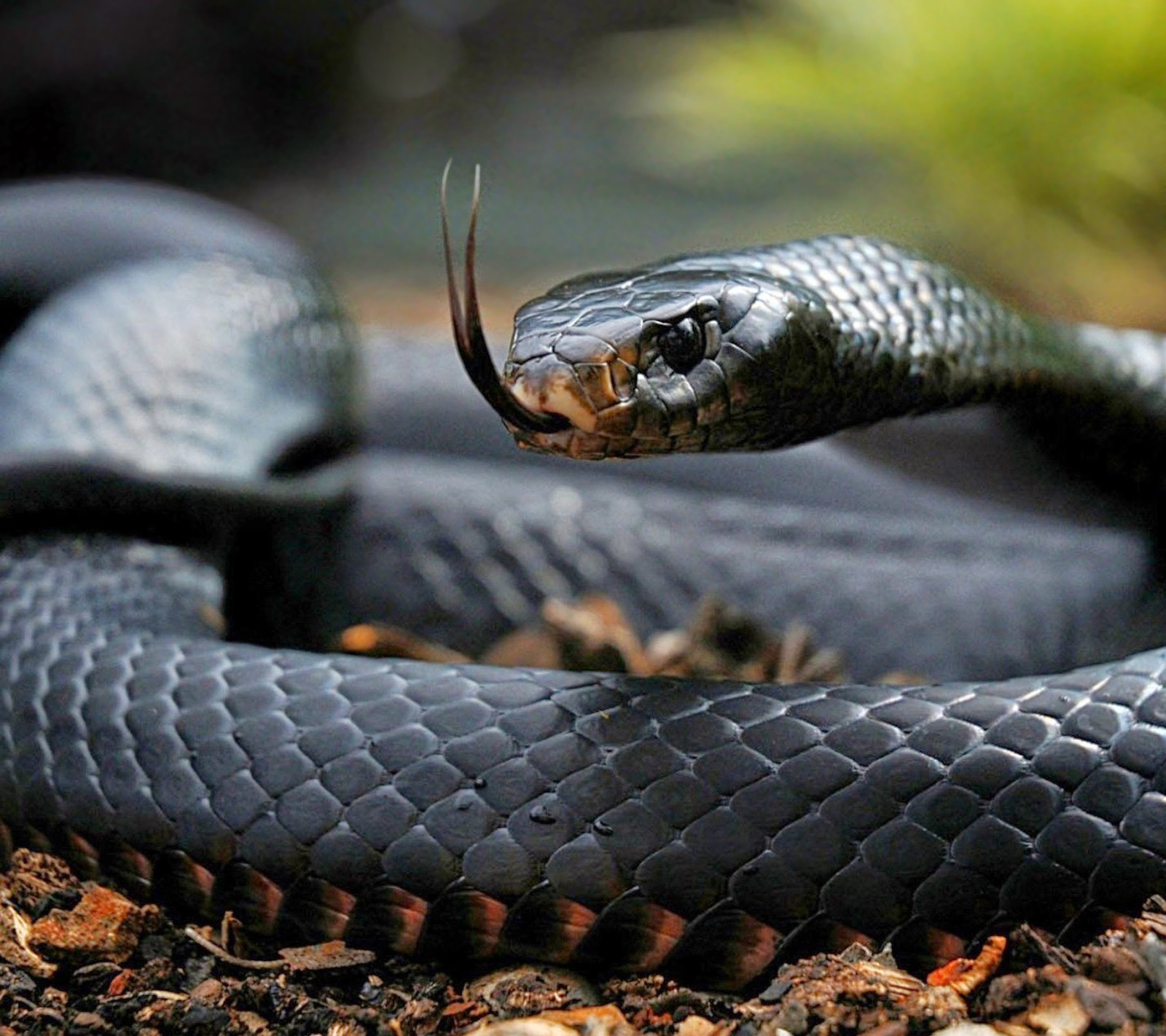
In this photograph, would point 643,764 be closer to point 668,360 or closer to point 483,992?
point 483,992

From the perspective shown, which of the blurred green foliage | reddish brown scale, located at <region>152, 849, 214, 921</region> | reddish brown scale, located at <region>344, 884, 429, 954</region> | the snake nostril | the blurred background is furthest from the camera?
the blurred background

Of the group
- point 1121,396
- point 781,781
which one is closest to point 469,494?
point 1121,396

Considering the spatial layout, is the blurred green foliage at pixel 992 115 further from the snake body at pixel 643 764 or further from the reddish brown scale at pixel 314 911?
the reddish brown scale at pixel 314 911

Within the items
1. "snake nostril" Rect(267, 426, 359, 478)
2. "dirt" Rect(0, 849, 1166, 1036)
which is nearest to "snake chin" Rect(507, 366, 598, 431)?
"dirt" Rect(0, 849, 1166, 1036)

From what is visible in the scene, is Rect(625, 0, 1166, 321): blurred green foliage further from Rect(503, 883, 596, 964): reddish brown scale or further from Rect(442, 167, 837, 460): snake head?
Rect(503, 883, 596, 964): reddish brown scale

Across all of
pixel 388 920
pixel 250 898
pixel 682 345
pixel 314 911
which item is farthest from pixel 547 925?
pixel 682 345
